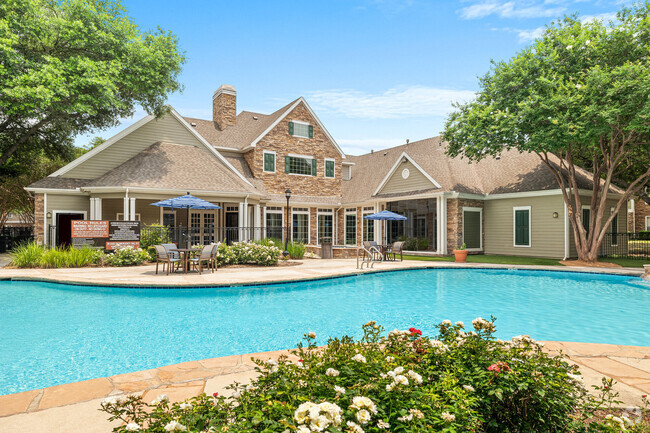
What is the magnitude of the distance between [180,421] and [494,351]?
2.21 m

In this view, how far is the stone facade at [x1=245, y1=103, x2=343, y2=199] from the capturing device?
76.8 feet

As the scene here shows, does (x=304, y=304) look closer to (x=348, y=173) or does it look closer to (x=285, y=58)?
(x=285, y=58)

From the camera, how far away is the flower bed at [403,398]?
6.13 ft

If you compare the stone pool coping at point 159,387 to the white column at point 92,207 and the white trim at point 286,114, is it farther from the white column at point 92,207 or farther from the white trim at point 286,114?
the white trim at point 286,114

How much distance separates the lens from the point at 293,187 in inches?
961

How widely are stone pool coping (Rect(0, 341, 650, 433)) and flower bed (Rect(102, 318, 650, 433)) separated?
2.71 feet

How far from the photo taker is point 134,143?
1964 cm

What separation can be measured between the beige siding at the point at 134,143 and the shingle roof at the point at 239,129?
308 centimetres

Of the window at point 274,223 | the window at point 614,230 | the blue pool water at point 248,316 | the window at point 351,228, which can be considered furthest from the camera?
the window at point 351,228

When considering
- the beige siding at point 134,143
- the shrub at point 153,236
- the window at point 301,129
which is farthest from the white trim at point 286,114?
the shrub at point 153,236

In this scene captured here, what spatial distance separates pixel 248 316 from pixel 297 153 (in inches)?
712

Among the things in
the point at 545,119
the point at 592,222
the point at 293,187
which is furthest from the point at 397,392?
the point at 293,187

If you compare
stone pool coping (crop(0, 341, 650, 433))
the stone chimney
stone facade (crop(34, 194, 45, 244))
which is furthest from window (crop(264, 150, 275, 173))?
stone pool coping (crop(0, 341, 650, 433))

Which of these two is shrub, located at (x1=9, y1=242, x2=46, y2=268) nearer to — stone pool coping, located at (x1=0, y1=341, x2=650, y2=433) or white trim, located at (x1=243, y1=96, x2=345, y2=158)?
white trim, located at (x1=243, y1=96, x2=345, y2=158)
